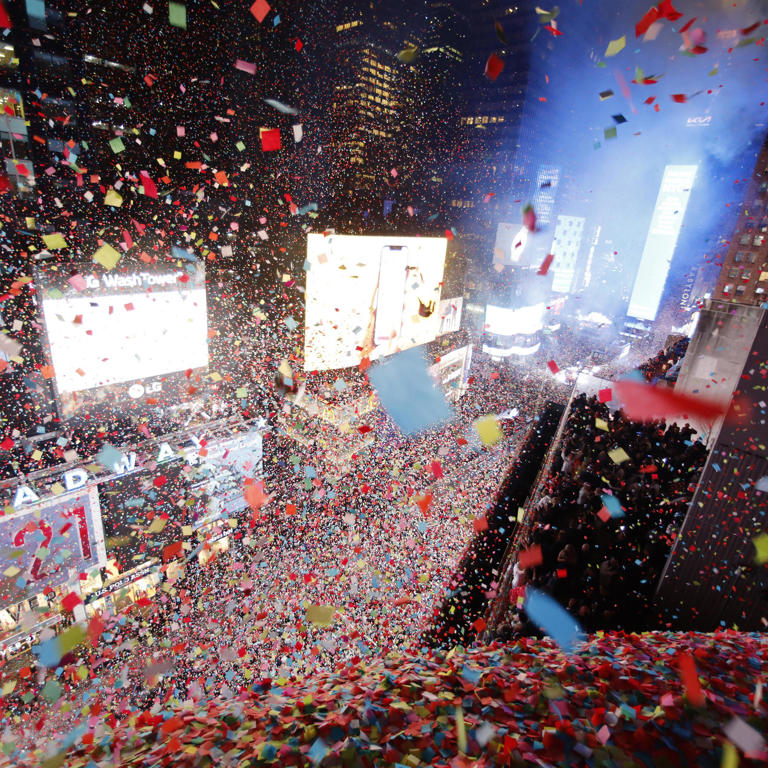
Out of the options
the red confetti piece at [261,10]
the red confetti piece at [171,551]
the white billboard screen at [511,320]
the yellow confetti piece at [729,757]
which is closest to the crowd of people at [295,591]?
the red confetti piece at [171,551]

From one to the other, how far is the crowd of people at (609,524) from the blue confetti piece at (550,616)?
0.17ft

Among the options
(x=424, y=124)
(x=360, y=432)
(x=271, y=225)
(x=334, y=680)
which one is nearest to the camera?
(x=334, y=680)

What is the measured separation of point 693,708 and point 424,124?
630 centimetres

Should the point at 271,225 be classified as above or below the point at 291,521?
above

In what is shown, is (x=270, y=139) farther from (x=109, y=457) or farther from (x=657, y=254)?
(x=657, y=254)

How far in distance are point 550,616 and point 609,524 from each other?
2.98 feet

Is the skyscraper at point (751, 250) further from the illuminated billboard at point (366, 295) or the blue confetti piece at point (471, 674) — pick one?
the blue confetti piece at point (471, 674)

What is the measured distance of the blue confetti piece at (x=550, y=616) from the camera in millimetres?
2643

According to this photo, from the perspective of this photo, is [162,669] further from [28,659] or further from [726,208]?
[726,208]

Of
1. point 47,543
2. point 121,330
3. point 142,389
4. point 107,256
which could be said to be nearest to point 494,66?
point 107,256

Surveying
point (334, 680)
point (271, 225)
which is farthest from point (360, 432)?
point (334, 680)

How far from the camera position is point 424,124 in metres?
5.48

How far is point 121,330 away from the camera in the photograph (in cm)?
417

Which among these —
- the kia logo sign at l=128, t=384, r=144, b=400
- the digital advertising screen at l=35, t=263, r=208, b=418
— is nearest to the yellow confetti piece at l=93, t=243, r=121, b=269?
the digital advertising screen at l=35, t=263, r=208, b=418
